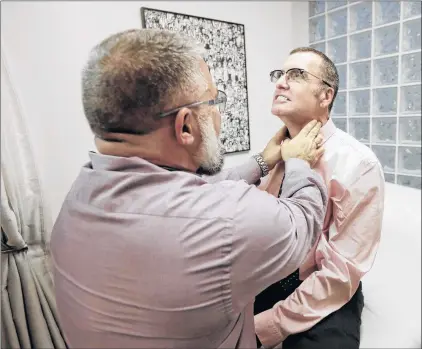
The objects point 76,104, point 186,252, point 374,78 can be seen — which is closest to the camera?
point 186,252

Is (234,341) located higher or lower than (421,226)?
lower

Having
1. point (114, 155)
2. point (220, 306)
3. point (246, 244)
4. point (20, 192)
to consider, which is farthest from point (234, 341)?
point (20, 192)

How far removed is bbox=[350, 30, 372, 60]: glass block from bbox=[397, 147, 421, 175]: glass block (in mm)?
251

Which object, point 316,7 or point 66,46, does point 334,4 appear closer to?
point 316,7

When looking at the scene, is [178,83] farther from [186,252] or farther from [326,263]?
[326,263]

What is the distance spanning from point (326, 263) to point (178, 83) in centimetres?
61

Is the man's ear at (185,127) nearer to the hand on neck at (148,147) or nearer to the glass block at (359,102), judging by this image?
the hand on neck at (148,147)

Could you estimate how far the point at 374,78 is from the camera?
31.1 inches

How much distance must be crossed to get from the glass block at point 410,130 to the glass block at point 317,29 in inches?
11.5

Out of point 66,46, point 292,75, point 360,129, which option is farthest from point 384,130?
point 66,46

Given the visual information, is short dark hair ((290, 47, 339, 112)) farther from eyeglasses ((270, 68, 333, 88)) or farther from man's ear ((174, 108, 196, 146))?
man's ear ((174, 108, 196, 146))

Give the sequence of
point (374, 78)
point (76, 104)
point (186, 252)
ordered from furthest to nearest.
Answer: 1. point (374, 78)
2. point (76, 104)
3. point (186, 252)

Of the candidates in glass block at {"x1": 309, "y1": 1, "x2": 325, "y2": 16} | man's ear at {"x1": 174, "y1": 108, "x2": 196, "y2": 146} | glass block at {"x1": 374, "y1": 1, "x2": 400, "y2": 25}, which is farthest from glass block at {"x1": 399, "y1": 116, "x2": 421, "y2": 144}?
man's ear at {"x1": 174, "y1": 108, "x2": 196, "y2": 146}

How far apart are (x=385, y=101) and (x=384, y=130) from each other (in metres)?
0.07
